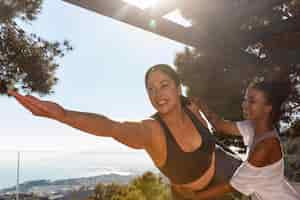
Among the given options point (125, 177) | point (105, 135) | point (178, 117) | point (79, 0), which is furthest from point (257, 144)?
point (125, 177)

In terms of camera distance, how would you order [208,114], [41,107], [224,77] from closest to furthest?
[41,107] → [208,114] → [224,77]

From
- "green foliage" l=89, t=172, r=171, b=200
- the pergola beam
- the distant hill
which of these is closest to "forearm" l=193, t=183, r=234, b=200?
the pergola beam

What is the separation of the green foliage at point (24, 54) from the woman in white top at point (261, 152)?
2161mm

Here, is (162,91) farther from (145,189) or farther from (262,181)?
(145,189)

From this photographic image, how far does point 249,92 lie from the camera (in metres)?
1.44

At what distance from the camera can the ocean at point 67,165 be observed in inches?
178

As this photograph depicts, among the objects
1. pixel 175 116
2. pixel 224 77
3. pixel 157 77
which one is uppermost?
pixel 224 77

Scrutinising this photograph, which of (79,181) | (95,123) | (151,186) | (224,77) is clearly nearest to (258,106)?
(95,123)

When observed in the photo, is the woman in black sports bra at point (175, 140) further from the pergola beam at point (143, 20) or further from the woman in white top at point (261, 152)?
the pergola beam at point (143, 20)

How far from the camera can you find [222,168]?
4.13 ft

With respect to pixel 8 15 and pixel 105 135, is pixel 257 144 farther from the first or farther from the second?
pixel 8 15

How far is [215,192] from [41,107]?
527 millimetres

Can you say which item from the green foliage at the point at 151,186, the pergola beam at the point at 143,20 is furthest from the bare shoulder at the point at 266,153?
the green foliage at the point at 151,186

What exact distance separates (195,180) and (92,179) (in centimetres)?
435
